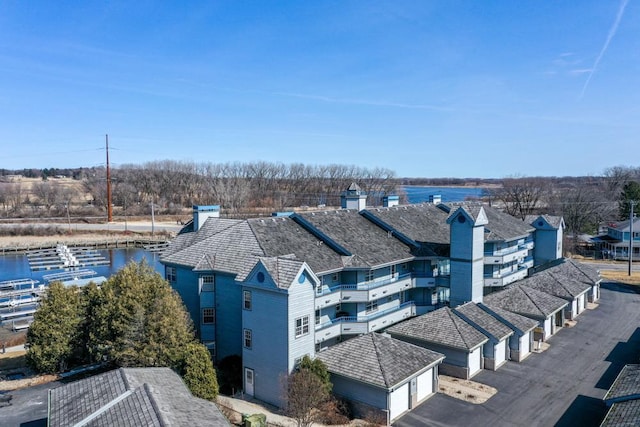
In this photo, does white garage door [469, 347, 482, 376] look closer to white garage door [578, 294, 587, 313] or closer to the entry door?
the entry door

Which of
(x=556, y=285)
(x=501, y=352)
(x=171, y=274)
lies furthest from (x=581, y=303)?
(x=171, y=274)

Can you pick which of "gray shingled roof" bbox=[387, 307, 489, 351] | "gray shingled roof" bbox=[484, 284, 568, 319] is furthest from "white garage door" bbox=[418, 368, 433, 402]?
"gray shingled roof" bbox=[484, 284, 568, 319]

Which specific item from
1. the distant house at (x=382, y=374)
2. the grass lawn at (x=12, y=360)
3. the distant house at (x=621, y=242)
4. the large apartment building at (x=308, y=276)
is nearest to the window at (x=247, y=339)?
the large apartment building at (x=308, y=276)

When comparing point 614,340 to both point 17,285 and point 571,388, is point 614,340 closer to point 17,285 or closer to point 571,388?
point 571,388

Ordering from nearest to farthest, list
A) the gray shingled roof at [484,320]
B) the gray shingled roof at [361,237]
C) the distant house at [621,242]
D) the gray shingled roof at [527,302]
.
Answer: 1. the gray shingled roof at [484,320]
2. the gray shingled roof at [361,237]
3. the gray shingled roof at [527,302]
4. the distant house at [621,242]

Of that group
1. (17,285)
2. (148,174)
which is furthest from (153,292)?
(148,174)

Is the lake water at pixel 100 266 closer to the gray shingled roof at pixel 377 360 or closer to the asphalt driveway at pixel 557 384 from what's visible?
the gray shingled roof at pixel 377 360
